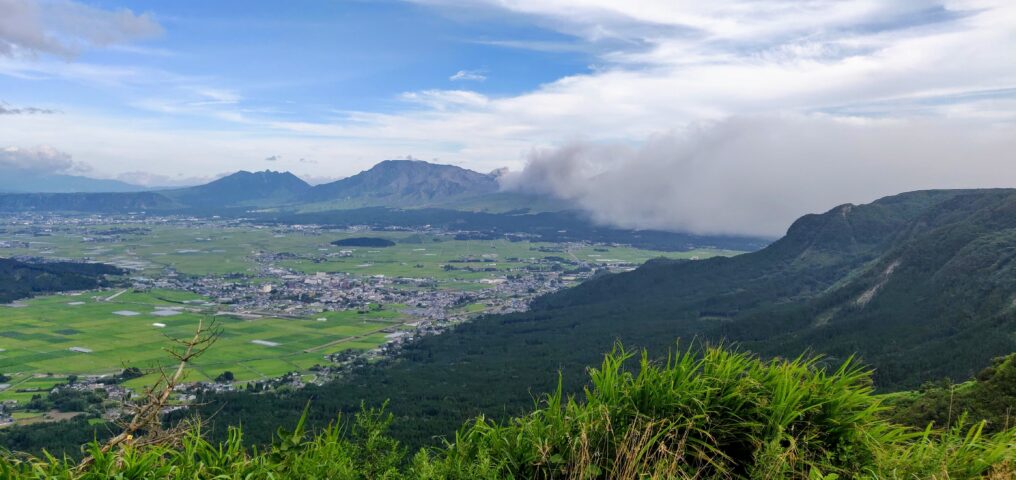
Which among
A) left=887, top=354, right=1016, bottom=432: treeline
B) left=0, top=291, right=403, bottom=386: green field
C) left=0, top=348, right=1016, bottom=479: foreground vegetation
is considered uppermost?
left=0, top=348, right=1016, bottom=479: foreground vegetation

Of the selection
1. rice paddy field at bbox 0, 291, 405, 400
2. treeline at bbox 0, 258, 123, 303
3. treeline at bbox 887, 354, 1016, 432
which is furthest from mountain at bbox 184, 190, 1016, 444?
treeline at bbox 0, 258, 123, 303

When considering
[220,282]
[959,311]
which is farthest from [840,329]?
[220,282]

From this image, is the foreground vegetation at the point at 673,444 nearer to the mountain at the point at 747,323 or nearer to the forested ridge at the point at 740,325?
the forested ridge at the point at 740,325

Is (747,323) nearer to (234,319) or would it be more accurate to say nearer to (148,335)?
(234,319)

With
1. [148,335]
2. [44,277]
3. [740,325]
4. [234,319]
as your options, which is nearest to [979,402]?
[740,325]

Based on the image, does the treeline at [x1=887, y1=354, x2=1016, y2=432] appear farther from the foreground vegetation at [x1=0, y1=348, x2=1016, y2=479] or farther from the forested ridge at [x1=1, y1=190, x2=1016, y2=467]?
the foreground vegetation at [x1=0, y1=348, x2=1016, y2=479]
